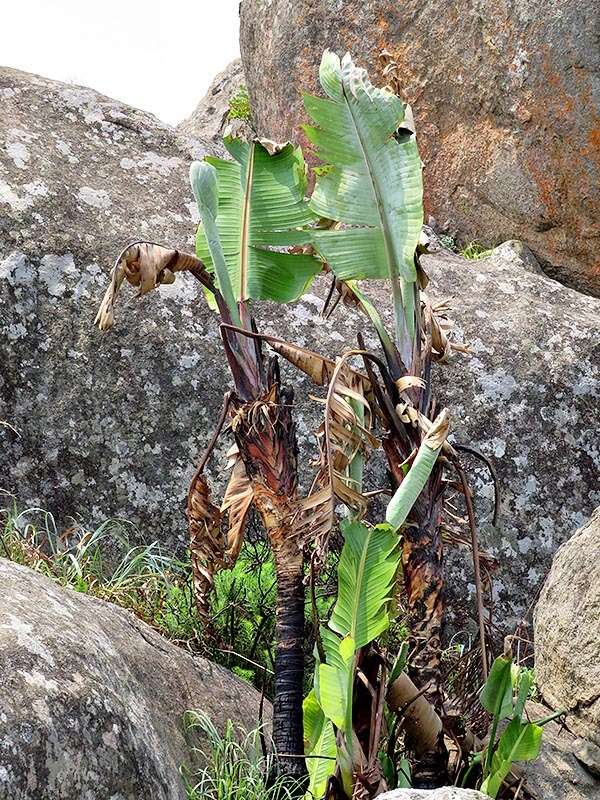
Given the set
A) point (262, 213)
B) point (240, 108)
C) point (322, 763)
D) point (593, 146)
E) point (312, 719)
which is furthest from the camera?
point (240, 108)

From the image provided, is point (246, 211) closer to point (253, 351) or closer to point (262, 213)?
point (262, 213)

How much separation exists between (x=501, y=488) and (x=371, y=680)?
8.37 feet

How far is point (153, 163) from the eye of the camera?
7.82m

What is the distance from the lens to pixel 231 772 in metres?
4.49

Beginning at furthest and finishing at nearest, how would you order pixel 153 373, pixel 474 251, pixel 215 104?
1. pixel 215 104
2. pixel 474 251
3. pixel 153 373

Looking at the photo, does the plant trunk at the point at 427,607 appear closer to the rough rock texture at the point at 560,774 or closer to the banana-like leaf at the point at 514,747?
the banana-like leaf at the point at 514,747

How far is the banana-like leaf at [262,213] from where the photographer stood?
5.25 meters

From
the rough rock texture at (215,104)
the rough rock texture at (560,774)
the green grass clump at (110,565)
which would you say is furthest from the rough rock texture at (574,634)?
the rough rock texture at (215,104)

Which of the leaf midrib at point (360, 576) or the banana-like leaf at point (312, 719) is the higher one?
the leaf midrib at point (360, 576)

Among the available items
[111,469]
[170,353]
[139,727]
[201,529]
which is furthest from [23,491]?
[139,727]

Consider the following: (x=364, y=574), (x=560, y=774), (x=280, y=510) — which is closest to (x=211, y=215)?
(x=280, y=510)

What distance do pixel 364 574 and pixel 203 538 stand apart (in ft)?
2.54

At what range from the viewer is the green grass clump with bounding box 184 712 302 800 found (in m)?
4.37

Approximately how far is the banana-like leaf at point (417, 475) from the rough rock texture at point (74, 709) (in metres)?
1.14
